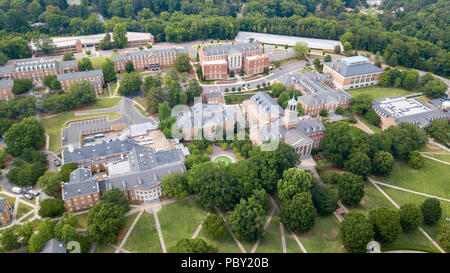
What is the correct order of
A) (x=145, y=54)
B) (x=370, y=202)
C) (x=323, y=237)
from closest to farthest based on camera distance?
(x=323, y=237), (x=370, y=202), (x=145, y=54)

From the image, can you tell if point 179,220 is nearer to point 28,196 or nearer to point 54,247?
point 54,247

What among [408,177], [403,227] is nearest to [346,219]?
[403,227]

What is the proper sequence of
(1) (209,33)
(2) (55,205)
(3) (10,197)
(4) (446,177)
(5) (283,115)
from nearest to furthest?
(2) (55,205)
(3) (10,197)
(4) (446,177)
(5) (283,115)
(1) (209,33)

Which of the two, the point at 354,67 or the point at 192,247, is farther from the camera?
the point at 354,67

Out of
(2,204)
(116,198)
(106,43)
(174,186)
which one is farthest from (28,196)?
(106,43)

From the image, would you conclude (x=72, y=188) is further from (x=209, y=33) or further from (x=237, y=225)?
(x=209, y=33)

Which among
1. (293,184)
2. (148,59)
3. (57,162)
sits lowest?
(57,162)
